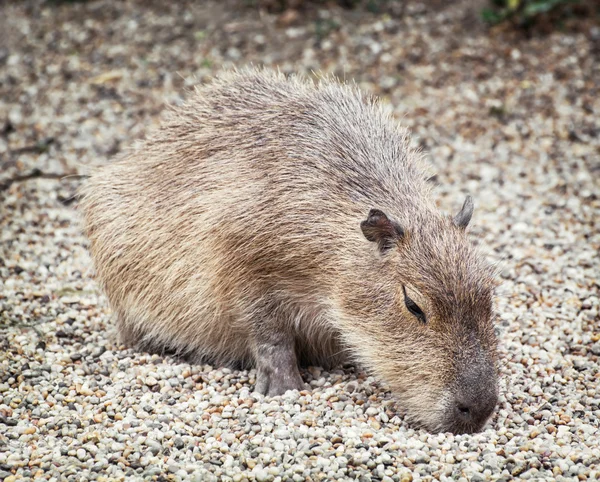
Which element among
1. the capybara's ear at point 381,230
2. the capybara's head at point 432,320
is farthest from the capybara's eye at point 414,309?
the capybara's ear at point 381,230

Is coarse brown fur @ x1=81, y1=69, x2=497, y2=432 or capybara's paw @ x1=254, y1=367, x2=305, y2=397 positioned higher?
coarse brown fur @ x1=81, y1=69, x2=497, y2=432

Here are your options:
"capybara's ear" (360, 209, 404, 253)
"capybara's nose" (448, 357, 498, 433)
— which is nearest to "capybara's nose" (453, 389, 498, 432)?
"capybara's nose" (448, 357, 498, 433)

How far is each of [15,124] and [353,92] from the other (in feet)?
18.1

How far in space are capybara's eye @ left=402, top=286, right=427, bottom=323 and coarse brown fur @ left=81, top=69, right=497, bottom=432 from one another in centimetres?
4

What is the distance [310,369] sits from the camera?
6770 mm

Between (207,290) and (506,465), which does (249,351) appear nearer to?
(207,290)

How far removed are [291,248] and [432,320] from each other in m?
1.21

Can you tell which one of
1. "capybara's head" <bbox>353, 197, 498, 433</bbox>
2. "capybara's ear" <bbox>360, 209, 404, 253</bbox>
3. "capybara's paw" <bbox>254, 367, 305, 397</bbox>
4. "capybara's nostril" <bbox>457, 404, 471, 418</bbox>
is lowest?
"capybara's paw" <bbox>254, 367, 305, 397</bbox>

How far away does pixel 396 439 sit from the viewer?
5.50 metres

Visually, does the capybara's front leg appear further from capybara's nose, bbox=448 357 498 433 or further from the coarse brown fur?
capybara's nose, bbox=448 357 498 433

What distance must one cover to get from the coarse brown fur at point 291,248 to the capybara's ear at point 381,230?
1 centimetres

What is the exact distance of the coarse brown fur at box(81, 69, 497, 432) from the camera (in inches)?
219

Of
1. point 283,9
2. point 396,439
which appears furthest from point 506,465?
point 283,9

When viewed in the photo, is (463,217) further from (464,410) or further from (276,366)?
(276,366)
